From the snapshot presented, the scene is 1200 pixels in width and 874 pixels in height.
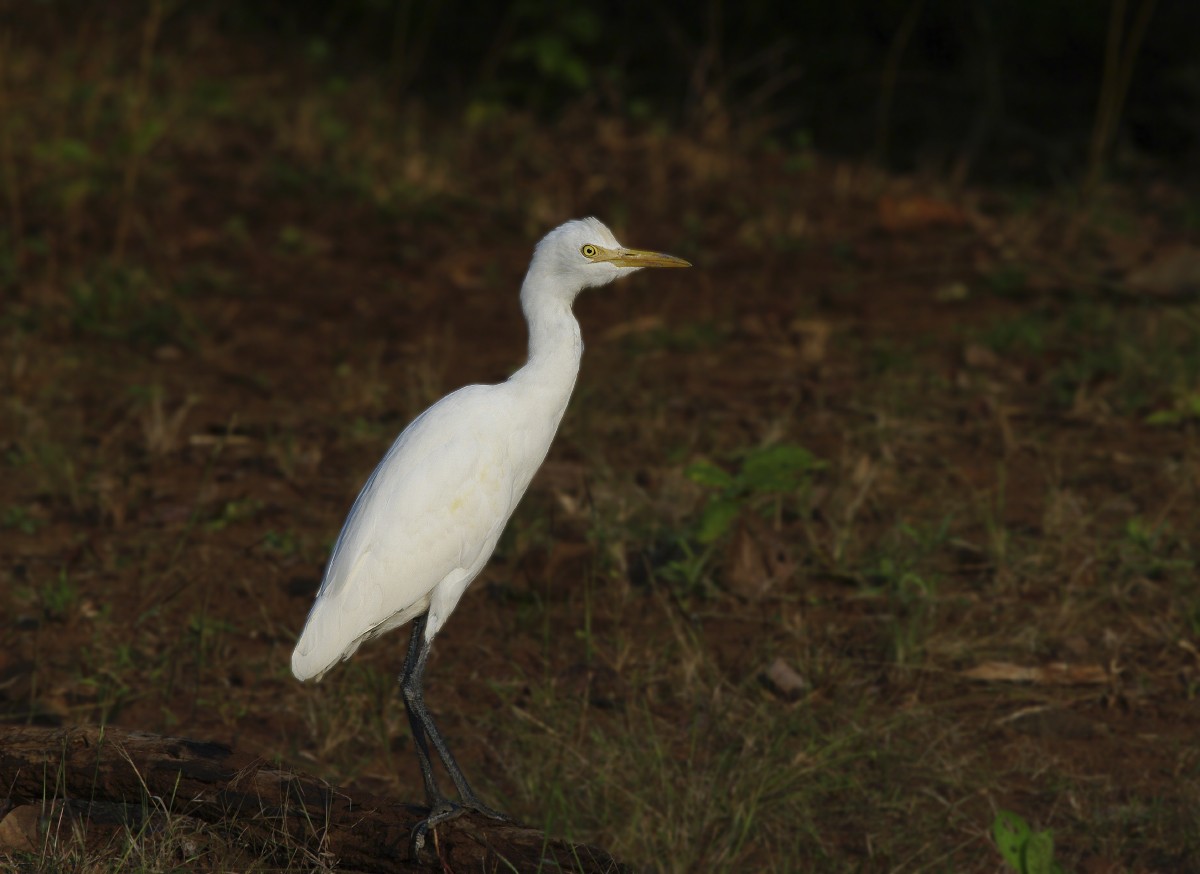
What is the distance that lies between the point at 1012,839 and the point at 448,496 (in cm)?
140

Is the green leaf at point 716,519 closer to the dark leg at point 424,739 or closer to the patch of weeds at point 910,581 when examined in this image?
the patch of weeds at point 910,581

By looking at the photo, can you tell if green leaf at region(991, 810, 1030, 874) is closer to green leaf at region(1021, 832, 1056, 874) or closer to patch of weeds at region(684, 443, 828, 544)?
green leaf at region(1021, 832, 1056, 874)

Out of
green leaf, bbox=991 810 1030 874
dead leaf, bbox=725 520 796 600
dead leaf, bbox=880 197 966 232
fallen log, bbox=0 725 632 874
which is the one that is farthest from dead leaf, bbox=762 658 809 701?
dead leaf, bbox=880 197 966 232

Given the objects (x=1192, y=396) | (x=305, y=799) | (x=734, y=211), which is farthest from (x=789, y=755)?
(x=734, y=211)

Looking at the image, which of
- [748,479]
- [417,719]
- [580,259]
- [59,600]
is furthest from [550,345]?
[59,600]

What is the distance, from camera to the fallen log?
2977 mm

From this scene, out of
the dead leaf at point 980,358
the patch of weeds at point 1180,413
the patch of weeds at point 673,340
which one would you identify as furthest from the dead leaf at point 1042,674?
the patch of weeds at point 673,340

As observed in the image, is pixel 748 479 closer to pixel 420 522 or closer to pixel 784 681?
pixel 784 681

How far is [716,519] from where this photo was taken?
4.55 metres

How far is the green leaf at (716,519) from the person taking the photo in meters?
4.54

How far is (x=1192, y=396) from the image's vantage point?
5.71 m

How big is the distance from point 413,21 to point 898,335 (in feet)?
19.6

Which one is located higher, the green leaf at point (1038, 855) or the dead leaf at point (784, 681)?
the green leaf at point (1038, 855)

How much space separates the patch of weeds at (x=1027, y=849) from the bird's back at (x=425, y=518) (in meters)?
1.30
